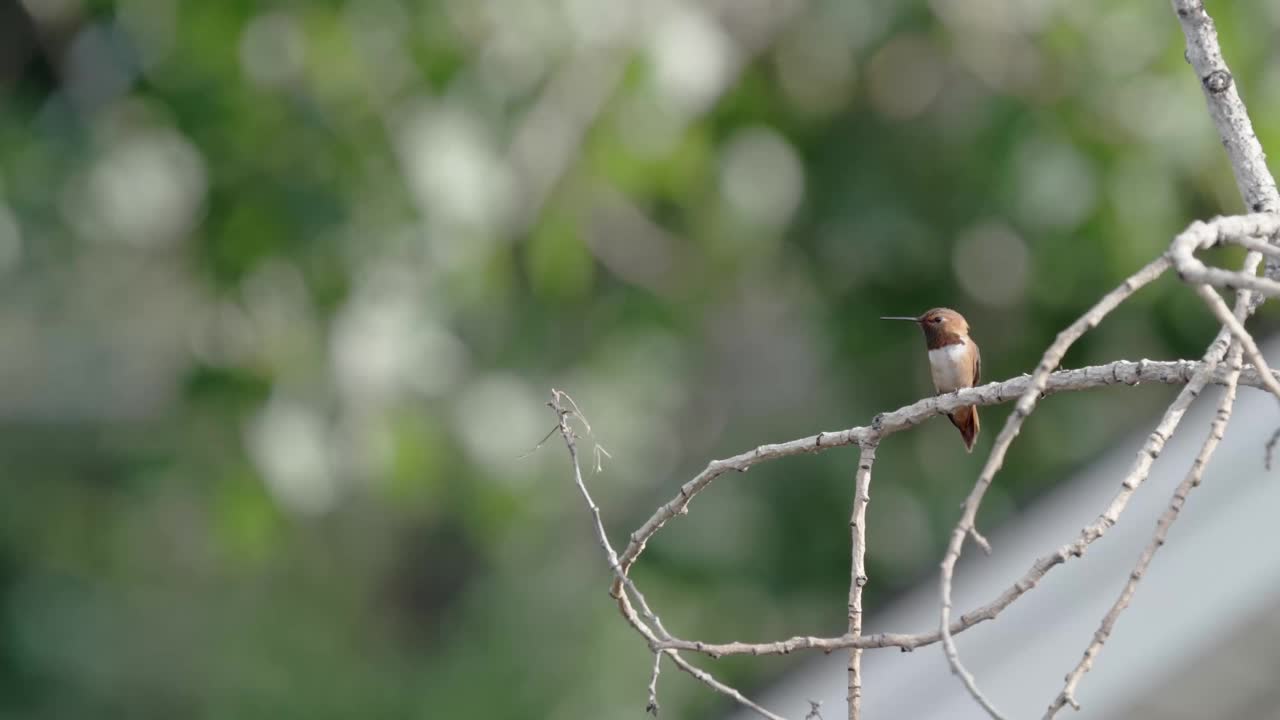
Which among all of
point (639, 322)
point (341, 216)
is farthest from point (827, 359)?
point (341, 216)

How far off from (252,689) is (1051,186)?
4.54 m

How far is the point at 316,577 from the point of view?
7.07 m

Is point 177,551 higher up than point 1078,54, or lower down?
higher up

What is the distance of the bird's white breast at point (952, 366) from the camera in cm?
153

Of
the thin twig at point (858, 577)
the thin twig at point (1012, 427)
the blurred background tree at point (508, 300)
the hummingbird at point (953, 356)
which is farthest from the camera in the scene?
the blurred background tree at point (508, 300)

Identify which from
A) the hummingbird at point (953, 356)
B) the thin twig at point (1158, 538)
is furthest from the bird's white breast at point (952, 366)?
the thin twig at point (1158, 538)

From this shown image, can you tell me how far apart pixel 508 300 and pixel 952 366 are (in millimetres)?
3630

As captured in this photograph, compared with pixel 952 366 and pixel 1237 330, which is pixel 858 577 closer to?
pixel 1237 330

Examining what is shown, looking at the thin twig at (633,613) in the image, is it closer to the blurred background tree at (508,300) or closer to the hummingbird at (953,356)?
the hummingbird at (953,356)

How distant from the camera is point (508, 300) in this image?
199 inches

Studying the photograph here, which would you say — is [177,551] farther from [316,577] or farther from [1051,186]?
[1051,186]

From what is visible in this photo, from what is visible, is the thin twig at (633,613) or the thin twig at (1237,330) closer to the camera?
the thin twig at (1237,330)

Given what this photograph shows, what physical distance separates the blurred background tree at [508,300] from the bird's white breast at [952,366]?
6.85ft

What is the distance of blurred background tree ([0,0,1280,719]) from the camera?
3918mm
